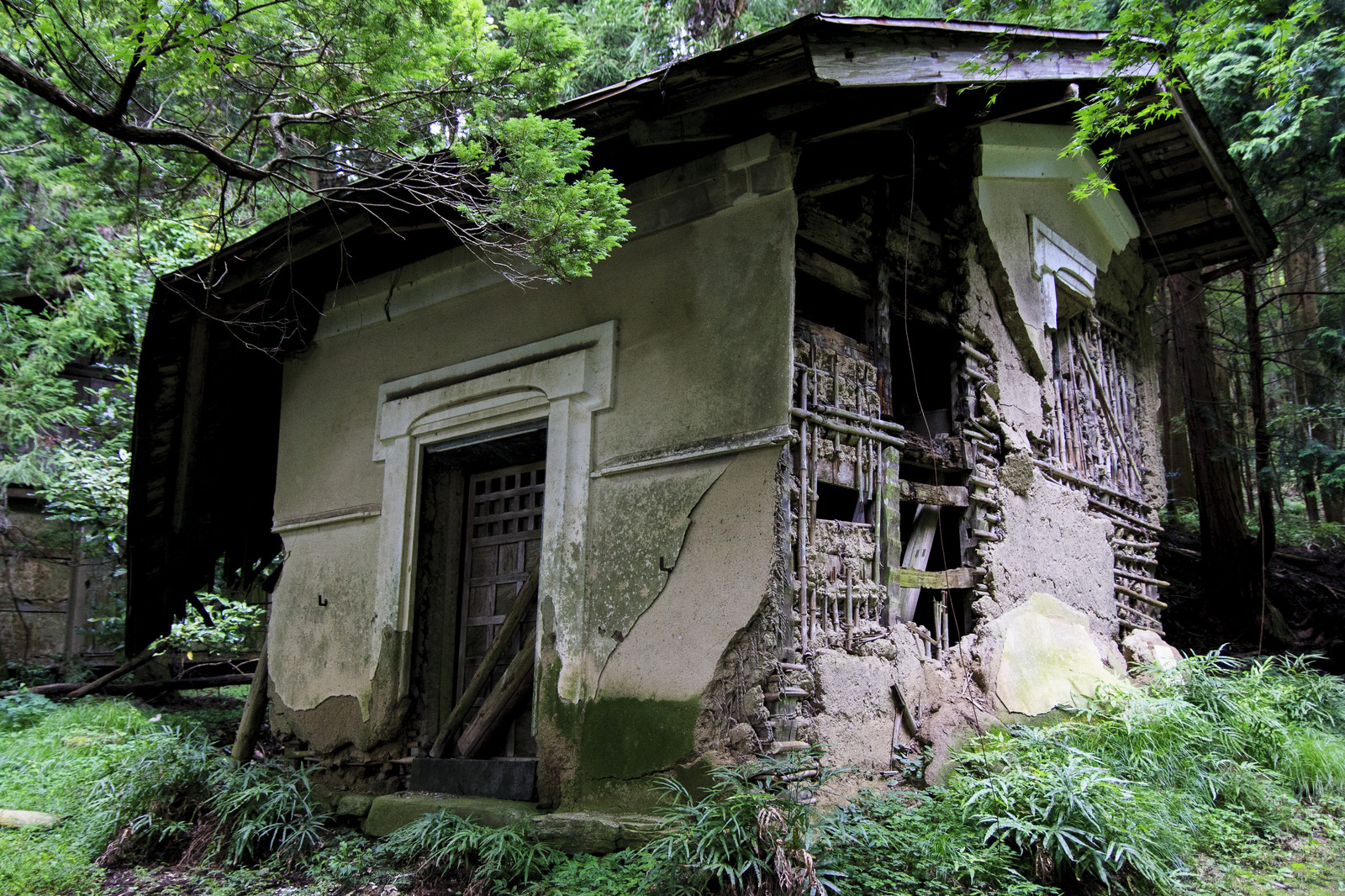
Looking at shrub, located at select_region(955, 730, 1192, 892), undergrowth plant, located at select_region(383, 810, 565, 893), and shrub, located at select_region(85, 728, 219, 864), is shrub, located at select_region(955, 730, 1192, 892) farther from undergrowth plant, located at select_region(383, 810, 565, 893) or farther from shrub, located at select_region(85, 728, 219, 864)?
shrub, located at select_region(85, 728, 219, 864)

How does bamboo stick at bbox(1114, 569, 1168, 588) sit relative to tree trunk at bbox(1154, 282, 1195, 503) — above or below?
below

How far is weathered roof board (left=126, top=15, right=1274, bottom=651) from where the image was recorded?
477cm

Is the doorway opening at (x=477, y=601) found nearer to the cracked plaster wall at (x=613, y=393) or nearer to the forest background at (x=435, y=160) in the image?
the cracked plaster wall at (x=613, y=393)

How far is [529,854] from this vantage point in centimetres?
484

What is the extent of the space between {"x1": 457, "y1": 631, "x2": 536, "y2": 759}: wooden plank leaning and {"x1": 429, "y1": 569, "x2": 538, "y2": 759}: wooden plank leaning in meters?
0.12

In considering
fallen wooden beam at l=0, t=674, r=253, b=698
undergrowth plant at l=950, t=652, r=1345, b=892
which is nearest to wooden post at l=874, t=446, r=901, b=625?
undergrowth plant at l=950, t=652, r=1345, b=892

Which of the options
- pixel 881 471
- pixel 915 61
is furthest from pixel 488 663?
pixel 915 61

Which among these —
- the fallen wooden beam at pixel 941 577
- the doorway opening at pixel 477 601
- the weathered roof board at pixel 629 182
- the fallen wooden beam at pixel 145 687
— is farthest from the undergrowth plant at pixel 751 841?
the fallen wooden beam at pixel 145 687

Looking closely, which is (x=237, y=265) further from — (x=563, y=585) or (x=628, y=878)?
(x=628, y=878)

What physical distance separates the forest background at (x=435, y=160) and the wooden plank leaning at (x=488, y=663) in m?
2.25

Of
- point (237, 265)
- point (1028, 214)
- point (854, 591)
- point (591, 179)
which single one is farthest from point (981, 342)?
point (237, 265)

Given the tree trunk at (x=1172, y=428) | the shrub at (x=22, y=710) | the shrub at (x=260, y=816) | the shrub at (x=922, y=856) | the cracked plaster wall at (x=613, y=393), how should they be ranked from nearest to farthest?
the shrub at (x=922, y=856) < the cracked plaster wall at (x=613, y=393) < the shrub at (x=260, y=816) < the shrub at (x=22, y=710) < the tree trunk at (x=1172, y=428)

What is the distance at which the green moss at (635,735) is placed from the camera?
485 cm

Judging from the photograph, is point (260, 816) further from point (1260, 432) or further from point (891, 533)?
point (1260, 432)
